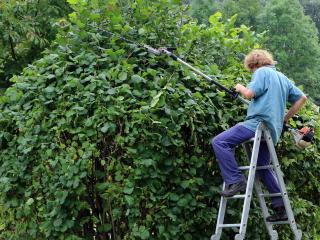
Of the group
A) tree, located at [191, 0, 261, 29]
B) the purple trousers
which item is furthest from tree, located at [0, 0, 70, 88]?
tree, located at [191, 0, 261, 29]

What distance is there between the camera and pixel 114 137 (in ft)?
17.0

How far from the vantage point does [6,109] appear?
19.7 ft

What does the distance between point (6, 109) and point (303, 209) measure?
135 inches

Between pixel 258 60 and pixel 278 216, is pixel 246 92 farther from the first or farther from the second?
pixel 278 216

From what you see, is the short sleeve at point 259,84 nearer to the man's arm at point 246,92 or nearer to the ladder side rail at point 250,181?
the man's arm at point 246,92

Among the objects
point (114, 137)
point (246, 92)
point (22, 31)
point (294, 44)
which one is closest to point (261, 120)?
point (246, 92)

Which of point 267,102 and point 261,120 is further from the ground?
point 267,102

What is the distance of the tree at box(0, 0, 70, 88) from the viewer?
1049 cm

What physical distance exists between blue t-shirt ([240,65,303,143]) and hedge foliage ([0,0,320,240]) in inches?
13.2

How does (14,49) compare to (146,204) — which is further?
(14,49)

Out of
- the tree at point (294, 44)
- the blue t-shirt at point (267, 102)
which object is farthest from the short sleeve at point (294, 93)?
the tree at point (294, 44)

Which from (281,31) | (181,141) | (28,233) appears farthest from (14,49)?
(281,31)

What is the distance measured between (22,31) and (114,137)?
234 inches

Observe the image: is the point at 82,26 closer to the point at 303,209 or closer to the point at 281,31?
the point at 303,209
